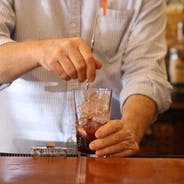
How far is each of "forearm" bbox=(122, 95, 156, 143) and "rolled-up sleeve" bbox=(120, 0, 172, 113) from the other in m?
0.03

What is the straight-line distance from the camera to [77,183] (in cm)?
79

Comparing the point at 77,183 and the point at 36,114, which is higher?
the point at 77,183

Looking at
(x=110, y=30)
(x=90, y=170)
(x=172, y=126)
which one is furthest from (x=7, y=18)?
(x=172, y=126)

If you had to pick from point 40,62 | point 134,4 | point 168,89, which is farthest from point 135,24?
point 40,62

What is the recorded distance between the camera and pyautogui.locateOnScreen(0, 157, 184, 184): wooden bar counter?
81 cm

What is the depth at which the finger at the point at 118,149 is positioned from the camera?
1066mm

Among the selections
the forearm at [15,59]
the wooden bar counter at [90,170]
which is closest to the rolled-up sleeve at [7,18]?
the forearm at [15,59]

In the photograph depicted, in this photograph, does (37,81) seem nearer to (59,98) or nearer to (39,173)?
(59,98)

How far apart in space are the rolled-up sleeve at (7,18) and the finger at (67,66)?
0.96 ft

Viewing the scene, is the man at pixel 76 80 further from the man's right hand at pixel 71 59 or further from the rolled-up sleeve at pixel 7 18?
the man's right hand at pixel 71 59

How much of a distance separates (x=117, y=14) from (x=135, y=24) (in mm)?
74

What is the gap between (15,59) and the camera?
3.94 feet

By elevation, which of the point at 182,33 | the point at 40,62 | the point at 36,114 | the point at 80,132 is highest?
the point at 40,62

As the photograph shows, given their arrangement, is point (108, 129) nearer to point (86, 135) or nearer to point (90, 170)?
point (86, 135)
